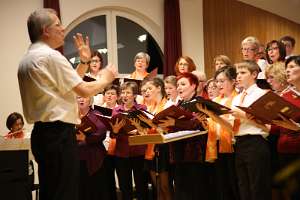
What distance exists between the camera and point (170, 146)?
3449 mm

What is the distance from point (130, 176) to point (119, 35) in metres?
3.55

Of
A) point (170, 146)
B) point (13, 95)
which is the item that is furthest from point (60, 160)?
point (13, 95)

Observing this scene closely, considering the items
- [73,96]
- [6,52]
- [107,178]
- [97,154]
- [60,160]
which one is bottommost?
[107,178]

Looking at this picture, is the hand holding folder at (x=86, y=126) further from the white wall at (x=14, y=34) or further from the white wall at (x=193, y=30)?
the white wall at (x=193, y=30)

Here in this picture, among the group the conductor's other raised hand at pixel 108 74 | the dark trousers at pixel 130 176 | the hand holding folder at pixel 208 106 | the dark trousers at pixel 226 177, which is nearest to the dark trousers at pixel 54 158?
the conductor's other raised hand at pixel 108 74

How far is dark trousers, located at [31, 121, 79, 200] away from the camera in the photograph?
1960mm

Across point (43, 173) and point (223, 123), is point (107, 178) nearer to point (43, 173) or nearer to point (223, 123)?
point (223, 123)

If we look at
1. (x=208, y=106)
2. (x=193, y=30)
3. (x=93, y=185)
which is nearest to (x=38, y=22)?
(x=208, y=106)

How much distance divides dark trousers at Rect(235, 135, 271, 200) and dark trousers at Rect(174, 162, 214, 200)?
1.27ft

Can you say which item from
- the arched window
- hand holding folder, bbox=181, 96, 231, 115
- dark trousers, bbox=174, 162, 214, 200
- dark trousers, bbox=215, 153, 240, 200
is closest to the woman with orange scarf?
dark trousers, bbox=215, 153, 240, 200

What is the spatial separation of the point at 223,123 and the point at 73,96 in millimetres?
1347

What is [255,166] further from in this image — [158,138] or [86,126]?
[86,126]

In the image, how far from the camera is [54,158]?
1961 millimetres

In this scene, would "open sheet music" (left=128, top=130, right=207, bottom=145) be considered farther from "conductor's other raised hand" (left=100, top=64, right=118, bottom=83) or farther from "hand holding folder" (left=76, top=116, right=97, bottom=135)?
"hand holding folder" (left=76, top=116, right=97, bottom=135)
